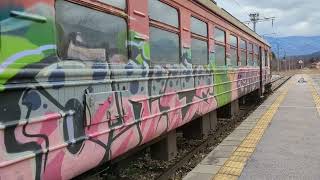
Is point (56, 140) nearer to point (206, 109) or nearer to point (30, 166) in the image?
point (30, 166)

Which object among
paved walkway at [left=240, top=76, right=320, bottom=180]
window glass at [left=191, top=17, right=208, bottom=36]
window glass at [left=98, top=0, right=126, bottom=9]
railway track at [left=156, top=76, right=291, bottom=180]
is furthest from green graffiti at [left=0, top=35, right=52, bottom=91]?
window glass at [left=191, top=17, right=208, bottom=36]

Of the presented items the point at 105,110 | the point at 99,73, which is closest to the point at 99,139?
the point at 105,110

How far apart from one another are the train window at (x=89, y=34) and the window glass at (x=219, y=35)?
4761 mm

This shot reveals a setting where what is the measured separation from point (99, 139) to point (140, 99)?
1.05 meters

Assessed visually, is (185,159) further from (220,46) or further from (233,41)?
(233,41)

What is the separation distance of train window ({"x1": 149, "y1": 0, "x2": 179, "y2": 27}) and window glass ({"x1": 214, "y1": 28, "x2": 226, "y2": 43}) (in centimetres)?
287

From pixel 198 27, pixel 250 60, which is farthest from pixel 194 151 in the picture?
pixel 250 60

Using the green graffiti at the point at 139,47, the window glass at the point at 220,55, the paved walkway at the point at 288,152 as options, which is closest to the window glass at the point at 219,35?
the window glass at the point at 220,55

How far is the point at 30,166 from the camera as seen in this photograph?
10.4 ft

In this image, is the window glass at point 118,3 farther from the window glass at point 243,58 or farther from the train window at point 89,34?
the window glass at point 243,58

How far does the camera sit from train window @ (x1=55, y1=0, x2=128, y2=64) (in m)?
3.71

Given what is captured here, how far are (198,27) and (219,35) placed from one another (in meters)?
1.91

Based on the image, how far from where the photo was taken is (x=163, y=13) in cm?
606

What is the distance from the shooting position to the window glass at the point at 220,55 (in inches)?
373
